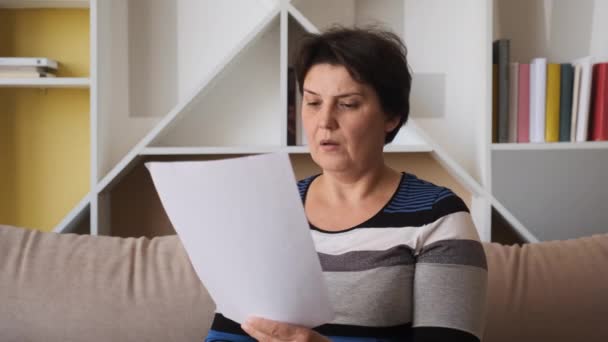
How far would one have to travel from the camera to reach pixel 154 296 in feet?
4.83

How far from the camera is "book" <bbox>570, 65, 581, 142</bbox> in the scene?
71.1 inches

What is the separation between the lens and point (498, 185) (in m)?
1.81

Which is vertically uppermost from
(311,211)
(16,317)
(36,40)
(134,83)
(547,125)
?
(36,40)

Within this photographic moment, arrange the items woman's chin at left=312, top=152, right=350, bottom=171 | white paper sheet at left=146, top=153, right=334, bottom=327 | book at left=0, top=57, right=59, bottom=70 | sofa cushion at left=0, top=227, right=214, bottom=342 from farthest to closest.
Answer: book at left=0, top=57, right=59, bottom=70 → sofa cushion at left=0, top=227, right=214, bottom=342 → woman's chin at left=312, top=152, right=350, bottom=171 → white paper sheet at left=146, top=153, right=334, bottom=327

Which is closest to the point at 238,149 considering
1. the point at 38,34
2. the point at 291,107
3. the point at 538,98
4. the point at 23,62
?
the point at 291,107

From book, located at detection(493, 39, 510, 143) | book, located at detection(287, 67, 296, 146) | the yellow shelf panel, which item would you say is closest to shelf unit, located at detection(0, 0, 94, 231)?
the yellow shelf panel

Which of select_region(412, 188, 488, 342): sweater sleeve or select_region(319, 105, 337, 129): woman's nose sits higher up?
select_region(319, 105, 337, 129): woman's nose

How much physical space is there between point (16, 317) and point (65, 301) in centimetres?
11

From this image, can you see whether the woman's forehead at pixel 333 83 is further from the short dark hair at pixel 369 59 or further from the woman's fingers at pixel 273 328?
the woman's fingers at pixel 273 328

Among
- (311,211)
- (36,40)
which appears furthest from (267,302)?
(36,40)

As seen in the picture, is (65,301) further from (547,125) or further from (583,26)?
(583,26)

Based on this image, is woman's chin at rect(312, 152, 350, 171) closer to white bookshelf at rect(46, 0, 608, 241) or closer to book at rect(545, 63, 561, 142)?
white bookshelf at rect(46, 0, 608, 241)

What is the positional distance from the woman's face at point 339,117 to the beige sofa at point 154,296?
607 millimetres

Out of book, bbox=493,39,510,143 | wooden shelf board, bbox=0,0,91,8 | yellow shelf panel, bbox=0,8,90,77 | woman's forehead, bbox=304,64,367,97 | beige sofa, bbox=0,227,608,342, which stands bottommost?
beige sofa, bbox=0,227,608,342
